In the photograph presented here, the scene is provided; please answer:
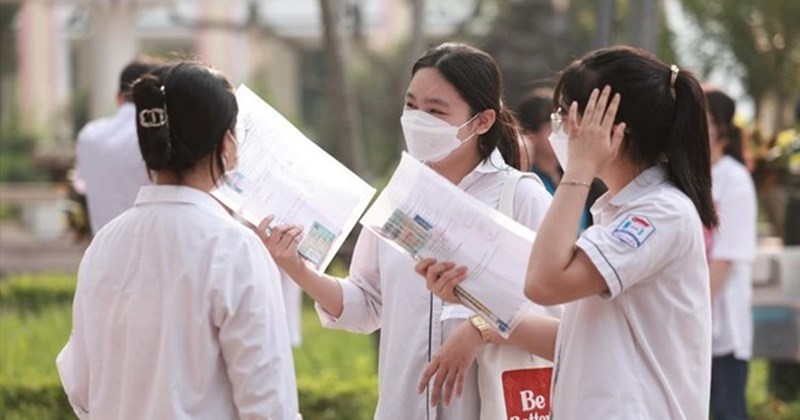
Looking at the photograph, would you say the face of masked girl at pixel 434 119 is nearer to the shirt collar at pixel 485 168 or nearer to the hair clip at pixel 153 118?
the shirt collar at pixel 485 168

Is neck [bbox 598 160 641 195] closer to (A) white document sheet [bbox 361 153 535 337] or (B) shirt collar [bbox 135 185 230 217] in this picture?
(A) white document sheet [bbox 361 153 535 337]

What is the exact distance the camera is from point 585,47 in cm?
1402

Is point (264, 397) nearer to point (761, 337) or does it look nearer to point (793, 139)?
point (761, 337)

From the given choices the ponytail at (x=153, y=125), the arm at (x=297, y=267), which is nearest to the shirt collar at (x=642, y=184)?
the arm at (x=297, y=267)

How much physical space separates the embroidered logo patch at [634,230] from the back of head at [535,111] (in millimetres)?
2861

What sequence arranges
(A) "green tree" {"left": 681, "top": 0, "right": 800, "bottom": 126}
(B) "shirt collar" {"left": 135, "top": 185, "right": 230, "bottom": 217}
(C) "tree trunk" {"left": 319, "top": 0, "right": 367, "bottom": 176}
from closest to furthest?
(B) "shirt collar" {"left": 135, "top": 185, "right": 230, "bottom": 217}
(C) "tree trunk" {"left": 319, "top": 0, "right": 367, "bottom": 176}
(A) "green tree" {"left": 681, "top": 0, "right": 800, "bottom": 126}

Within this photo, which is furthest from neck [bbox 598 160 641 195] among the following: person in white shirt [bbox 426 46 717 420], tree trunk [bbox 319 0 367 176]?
tree trunk [bbox 319 0 367 176]

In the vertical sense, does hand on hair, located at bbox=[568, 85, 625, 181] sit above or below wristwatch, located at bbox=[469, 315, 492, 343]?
above

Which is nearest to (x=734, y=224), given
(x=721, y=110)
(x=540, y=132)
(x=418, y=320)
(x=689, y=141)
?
(x=721, y=110)

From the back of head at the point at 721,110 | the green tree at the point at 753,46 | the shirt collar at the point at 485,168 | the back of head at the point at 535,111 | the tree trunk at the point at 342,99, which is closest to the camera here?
the shirt collar at the point at 485,168

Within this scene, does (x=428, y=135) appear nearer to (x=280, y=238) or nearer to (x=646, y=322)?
(x=280, y=238)

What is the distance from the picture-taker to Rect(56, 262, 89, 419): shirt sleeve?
3.48m

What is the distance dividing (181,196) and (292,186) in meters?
0.36

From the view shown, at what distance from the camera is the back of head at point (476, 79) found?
12.0ft
